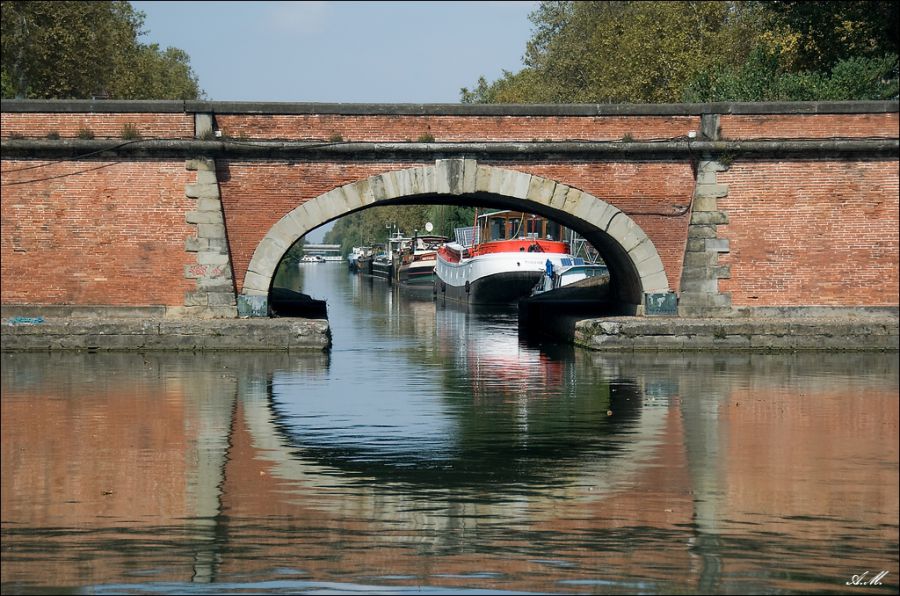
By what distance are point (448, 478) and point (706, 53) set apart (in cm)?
3436

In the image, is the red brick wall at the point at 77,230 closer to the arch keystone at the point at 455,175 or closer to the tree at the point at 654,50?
the arch keystone at the point at 455,175

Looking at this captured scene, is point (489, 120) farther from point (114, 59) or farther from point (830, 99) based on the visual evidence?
point (114, 59)

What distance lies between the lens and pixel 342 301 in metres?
49.2

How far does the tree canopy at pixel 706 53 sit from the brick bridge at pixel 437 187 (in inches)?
118

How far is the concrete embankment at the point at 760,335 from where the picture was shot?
2136 centimetres

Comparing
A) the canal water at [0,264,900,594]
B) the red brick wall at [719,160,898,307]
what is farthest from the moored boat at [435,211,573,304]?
the canal water at [0,264,900,594]

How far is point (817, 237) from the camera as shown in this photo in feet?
73.2

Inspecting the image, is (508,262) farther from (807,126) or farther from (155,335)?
(155,335)

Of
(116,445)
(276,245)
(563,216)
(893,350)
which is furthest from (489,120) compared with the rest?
(116,445)

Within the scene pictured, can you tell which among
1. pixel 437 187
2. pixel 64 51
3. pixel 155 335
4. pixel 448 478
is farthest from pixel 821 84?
pixel 64 51

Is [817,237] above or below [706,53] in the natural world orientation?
below

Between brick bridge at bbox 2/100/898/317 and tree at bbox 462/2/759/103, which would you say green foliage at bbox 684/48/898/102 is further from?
tree at bbox 462/2/759/103

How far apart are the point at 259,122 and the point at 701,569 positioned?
1529cm

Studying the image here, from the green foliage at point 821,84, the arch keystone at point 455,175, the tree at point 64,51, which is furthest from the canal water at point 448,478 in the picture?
the tree at point 64,51
